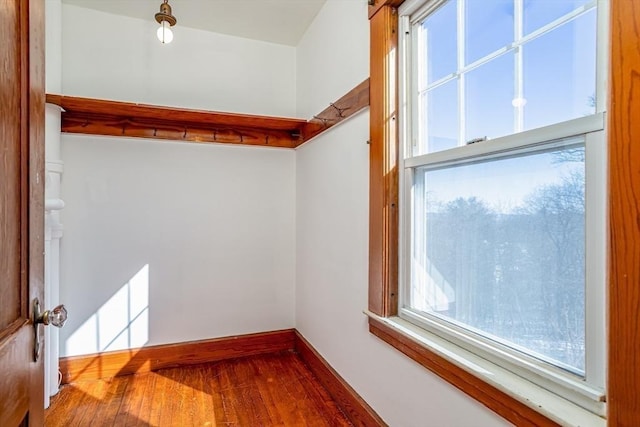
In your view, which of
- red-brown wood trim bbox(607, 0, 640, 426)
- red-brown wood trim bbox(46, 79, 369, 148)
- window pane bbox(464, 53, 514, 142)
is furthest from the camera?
red-brown wood trim bbox(46, 79, 369, 148)

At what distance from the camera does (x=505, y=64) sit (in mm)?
1162

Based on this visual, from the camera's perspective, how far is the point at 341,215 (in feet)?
7.04

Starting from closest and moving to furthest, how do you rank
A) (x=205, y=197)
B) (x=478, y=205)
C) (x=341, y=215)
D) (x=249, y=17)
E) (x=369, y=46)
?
(x=478, y=205) → (x=369, y=46) → (x=341, y=215) → (x=249, y=17) → (x=205, y=197)

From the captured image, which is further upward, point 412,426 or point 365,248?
point 365,248

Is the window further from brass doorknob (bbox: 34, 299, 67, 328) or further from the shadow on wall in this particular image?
the shadow on wall

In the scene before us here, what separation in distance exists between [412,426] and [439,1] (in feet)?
5.81

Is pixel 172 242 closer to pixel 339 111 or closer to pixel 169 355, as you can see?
pixel 169 355

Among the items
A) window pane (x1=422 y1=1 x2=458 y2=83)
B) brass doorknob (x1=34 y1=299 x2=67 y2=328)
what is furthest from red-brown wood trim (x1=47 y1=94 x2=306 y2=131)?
brass doorknob (x1=34 y1=299 x2=67 y2=328)

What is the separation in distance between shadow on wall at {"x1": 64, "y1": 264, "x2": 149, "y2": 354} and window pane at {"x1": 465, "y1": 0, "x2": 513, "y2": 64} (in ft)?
8.11

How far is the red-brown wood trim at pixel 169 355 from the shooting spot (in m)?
2.42

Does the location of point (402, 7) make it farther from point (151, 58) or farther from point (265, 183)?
point (151, 58)

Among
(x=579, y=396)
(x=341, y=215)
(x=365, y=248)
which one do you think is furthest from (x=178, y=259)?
(x=579, y=396)

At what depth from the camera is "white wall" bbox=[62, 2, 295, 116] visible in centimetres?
245

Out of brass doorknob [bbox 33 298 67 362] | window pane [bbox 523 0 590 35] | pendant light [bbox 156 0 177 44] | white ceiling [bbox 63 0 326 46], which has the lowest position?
brass doorknob [bbox 33 298 67 362]
